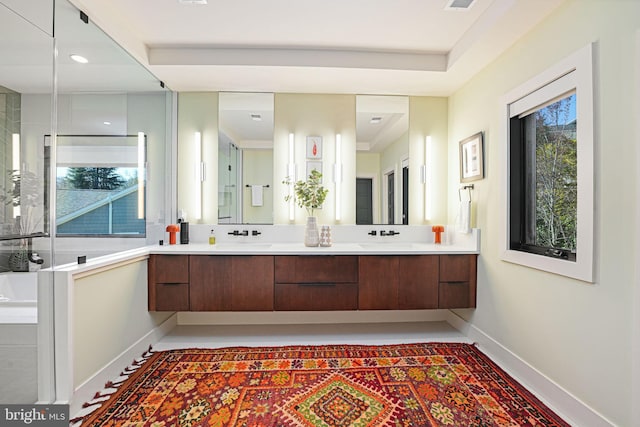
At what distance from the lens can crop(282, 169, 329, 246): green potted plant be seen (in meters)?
2.90

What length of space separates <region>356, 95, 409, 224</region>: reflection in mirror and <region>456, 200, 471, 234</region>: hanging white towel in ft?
1.87

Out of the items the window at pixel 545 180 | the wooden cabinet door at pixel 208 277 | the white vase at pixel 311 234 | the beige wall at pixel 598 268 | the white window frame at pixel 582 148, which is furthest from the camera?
the white vase at pixel 311 234

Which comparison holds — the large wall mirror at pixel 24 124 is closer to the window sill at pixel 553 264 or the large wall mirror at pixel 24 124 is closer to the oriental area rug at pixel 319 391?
the oriental area rug at pixel 319 391

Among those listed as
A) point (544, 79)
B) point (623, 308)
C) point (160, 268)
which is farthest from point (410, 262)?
point (160, 268)

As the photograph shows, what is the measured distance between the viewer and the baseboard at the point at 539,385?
63.6 inches

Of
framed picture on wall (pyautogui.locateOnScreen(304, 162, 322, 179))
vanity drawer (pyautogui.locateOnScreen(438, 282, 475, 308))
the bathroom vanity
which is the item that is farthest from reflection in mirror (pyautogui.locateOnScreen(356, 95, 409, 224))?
vanity drawer (pyautogui.locateOnScreen(438, 282, 475, 308))

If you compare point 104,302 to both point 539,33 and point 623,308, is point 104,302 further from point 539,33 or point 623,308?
point 539,33

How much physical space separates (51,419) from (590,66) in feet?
10.9

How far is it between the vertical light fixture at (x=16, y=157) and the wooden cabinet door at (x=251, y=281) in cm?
134

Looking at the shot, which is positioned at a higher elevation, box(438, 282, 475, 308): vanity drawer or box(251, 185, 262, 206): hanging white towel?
box(251, 185, 262, 206): hanging white towel

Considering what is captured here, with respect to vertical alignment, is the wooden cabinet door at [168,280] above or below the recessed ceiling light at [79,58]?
below

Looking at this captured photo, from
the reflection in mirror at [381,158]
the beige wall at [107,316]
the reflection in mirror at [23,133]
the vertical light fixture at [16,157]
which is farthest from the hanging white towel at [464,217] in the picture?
the vertical light fixture at [16,157]

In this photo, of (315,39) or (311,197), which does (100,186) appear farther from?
(315,39)

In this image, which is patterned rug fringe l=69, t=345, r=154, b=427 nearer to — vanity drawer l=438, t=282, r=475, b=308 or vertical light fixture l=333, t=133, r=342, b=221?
vertical light fixture l=333, t=133, r=342, b=221
